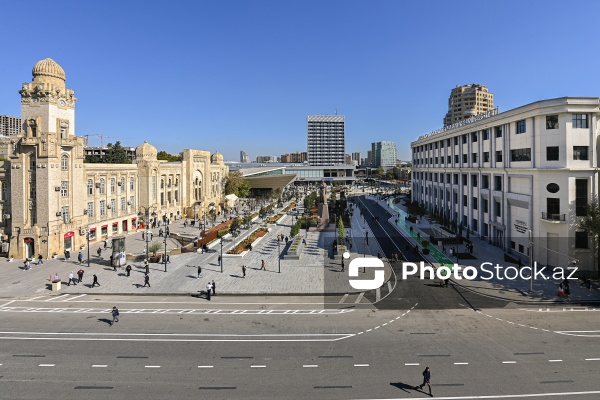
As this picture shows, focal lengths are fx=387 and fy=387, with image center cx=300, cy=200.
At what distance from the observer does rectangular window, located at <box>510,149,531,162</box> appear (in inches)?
1523

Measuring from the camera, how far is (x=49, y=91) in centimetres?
4406

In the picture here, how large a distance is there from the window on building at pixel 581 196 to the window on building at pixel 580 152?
6.70 ft

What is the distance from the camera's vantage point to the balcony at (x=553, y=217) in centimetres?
3403

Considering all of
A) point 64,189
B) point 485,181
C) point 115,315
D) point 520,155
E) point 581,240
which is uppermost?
point 520,155

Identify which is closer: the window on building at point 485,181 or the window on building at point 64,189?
the window on building at point 64,189

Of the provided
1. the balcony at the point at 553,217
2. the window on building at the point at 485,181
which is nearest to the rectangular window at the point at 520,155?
the balcony at the point at 553,217

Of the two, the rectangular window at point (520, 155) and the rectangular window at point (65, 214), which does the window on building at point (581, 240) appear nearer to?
the rectangular window at point (520, 155)

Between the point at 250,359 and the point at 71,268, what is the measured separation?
27.6 metres

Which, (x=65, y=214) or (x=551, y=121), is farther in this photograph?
(x=65, y=214)

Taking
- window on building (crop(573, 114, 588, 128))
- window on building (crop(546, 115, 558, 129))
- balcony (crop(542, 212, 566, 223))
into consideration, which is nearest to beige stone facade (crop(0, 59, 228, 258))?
balcony (crop(542, 212, 566, 223))

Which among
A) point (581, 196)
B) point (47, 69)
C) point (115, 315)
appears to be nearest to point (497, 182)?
point (581, 196)

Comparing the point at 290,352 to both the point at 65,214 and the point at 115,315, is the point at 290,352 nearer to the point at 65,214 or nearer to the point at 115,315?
the point at 115,315

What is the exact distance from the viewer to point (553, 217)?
34688 millimetres

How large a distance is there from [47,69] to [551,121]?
54.0 meters
